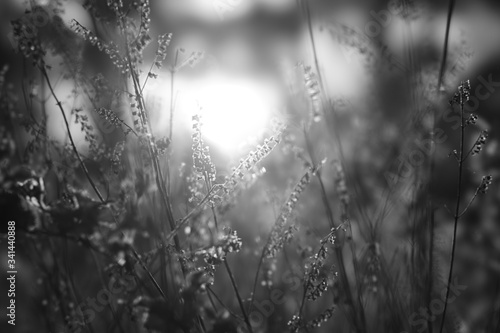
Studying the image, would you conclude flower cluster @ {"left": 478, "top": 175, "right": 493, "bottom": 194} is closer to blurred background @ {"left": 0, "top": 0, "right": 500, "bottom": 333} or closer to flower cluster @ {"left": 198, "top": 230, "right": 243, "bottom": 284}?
blurred background @ {"left": 0, "top": 0, "right": 500, "bottom": 333}

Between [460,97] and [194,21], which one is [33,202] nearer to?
[460,97]

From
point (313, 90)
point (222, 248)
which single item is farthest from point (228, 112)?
point (222, 248)

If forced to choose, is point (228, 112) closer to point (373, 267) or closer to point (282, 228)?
point (282, 228)

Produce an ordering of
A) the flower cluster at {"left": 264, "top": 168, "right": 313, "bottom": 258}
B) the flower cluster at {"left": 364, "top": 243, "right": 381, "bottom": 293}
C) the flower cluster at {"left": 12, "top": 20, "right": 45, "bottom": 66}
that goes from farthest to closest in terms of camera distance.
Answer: the flower cluster at {"left": 364, "top": 243, "right": 381, "bottom": 293}, the flower cluster at {"left": 264, "top": 168, "right": 313, "bottom": 258}, the flower cluster at {"left": 12, "top": 20, "right": 45, "bottom": 66}

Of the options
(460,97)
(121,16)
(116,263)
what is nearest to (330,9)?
(460,97)

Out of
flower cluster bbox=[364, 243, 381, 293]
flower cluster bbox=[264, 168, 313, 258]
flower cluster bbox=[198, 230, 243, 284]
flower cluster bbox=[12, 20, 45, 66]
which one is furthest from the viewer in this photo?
flower cluster bbox=[364, 243, 381, 293]

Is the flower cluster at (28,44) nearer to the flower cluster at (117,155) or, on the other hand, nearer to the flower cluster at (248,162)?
the flower cluster at (117,155)

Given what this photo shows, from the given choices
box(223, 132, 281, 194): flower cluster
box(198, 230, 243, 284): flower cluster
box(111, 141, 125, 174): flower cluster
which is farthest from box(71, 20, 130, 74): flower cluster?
box(198, 230, 243, 284): flower cluster
